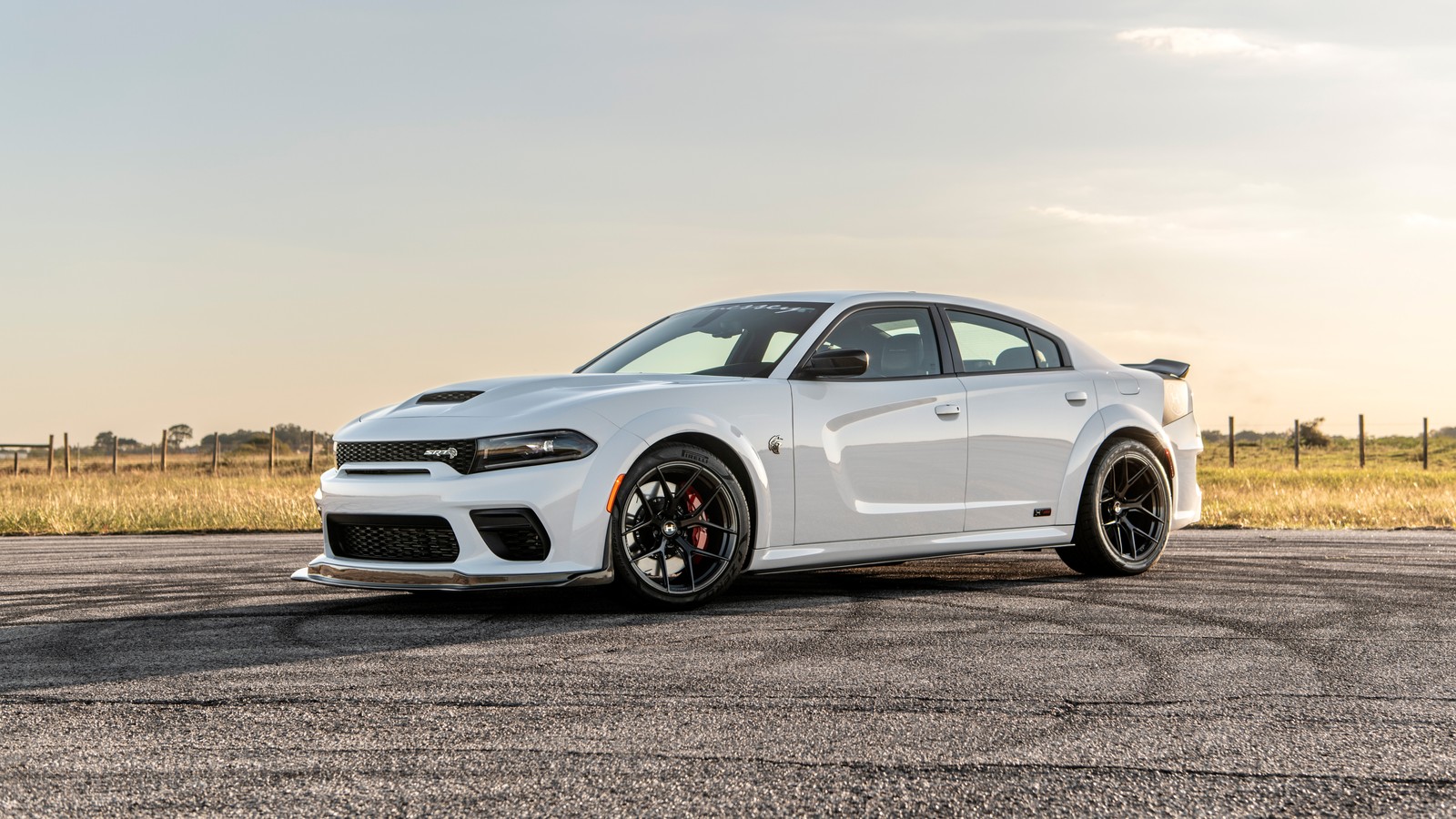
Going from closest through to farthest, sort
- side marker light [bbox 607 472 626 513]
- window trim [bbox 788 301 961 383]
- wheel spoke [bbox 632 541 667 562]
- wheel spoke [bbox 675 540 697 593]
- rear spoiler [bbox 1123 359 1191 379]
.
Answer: side marker light [bbox 607 472 626 513] < wheel spoke [bbox 632 541 667 562] < wheel spoke [bbox 675 540 697 593] < window trim [bbox 788 301 961 383] < rear spoiler [bbox 1123 359 1191 379]

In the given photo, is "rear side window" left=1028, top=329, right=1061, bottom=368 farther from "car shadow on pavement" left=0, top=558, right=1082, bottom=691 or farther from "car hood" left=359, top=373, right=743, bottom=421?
"car hood" left=359, top=373, right=743, bottom=421

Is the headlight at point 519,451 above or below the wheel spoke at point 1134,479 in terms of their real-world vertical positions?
above

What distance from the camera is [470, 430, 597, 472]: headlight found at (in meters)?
5.99

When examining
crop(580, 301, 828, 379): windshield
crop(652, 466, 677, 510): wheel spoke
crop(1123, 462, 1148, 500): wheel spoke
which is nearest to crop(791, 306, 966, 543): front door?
crop(580, 301, 828, 379): windshield

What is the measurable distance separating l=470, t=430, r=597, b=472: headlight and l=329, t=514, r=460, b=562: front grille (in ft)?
1.06

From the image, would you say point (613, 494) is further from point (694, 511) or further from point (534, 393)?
point (534, 393)

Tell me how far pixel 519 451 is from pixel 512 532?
35 cm

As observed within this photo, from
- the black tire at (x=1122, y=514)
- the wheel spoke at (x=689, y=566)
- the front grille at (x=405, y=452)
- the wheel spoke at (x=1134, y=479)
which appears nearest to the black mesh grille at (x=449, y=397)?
the front grille at (x=405, y=452)

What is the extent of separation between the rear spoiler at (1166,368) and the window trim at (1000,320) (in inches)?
26.3

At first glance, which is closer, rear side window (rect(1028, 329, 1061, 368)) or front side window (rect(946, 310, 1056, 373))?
front side window (rect(946, 310, 1056, 373))

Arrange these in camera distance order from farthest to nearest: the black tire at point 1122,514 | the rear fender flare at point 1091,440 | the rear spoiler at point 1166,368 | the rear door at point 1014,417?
the rear spoiler at point 1166,368
the black tire at point 1122,514
the rear fender flare at point 1091,440
the rear door at point 1014,417

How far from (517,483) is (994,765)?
2.94 metres

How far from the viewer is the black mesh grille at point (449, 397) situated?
21.1ft

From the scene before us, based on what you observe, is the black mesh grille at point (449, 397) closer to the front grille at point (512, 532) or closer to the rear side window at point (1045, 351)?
the front grille at point (512, 532)
